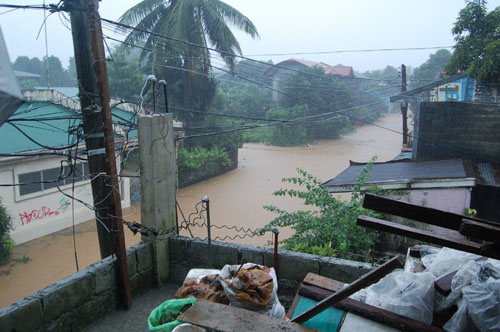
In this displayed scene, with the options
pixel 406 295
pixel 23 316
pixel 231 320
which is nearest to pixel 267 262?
pixel 231 320

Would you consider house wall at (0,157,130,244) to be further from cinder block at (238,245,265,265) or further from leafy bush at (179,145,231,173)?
cinder block at (238,245,265,265)

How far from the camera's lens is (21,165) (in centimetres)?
1023

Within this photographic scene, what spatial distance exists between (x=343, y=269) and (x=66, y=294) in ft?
8.94

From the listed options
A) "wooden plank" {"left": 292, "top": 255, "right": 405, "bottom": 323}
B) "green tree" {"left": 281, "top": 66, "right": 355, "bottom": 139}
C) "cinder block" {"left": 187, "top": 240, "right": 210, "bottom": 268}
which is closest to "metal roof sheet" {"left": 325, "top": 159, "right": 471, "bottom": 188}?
"cinder block" {"left": 187, "top": 240, "right": 210, "bottom": 268}

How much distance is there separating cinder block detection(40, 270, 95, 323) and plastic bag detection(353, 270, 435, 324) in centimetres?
265

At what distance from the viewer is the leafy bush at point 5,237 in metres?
9.55

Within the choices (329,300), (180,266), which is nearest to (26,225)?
(180,266)

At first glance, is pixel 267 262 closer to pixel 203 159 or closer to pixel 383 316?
pixel 383 316

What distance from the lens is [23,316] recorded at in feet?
10.4

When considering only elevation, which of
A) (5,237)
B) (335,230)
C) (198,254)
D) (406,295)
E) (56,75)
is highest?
(56,75)

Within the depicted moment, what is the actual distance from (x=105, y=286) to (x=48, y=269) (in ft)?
24.3

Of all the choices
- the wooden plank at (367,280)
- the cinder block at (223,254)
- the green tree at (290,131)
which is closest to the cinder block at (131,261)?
the cinder block at (223,254)

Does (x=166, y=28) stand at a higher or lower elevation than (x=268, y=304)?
higher

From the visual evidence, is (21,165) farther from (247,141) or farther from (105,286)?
(247,141)
